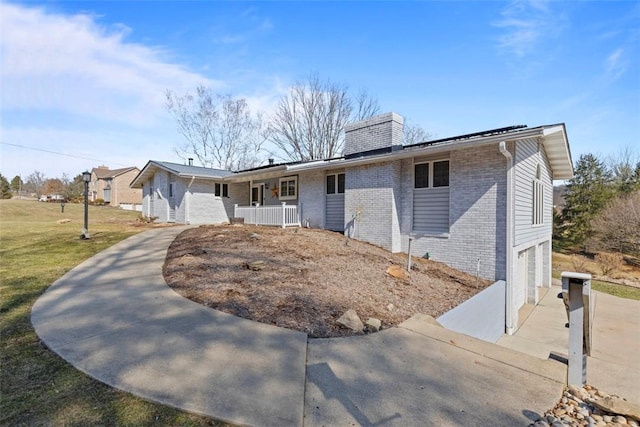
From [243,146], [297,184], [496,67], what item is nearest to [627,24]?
[496,67]

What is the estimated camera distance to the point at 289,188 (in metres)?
16.1

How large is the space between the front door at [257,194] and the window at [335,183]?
19.4 ft

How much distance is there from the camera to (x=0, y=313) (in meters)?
4.39

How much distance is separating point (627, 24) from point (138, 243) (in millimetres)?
16158

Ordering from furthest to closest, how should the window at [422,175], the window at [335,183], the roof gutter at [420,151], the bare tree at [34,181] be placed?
the bare tree at [34,181]
the window at [335,183]
the window at [422,175]
the roof gutter at [420,151]

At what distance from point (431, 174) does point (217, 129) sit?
1134 inches

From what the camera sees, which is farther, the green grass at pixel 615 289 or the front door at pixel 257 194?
the front door at pixel 257 194

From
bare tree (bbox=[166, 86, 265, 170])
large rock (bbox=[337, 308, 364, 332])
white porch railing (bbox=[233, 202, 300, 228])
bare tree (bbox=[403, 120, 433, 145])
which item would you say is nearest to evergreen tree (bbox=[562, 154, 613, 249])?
bare tree (bbox=[403, 120, 433, 145])

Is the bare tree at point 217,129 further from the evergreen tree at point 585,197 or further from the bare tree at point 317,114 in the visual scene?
A: the evergreen tree at point 585,197

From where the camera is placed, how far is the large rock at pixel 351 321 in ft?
Result: 14.9

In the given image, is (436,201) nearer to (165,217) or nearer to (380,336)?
(380,336)

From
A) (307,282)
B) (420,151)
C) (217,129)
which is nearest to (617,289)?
(420,151)

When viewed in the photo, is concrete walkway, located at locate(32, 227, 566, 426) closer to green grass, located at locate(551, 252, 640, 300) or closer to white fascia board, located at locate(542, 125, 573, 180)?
white fascia board, located at locate(542, 125, 573, 180)

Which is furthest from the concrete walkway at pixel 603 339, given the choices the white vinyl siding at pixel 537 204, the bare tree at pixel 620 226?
the bare tree at pixel 620 226
